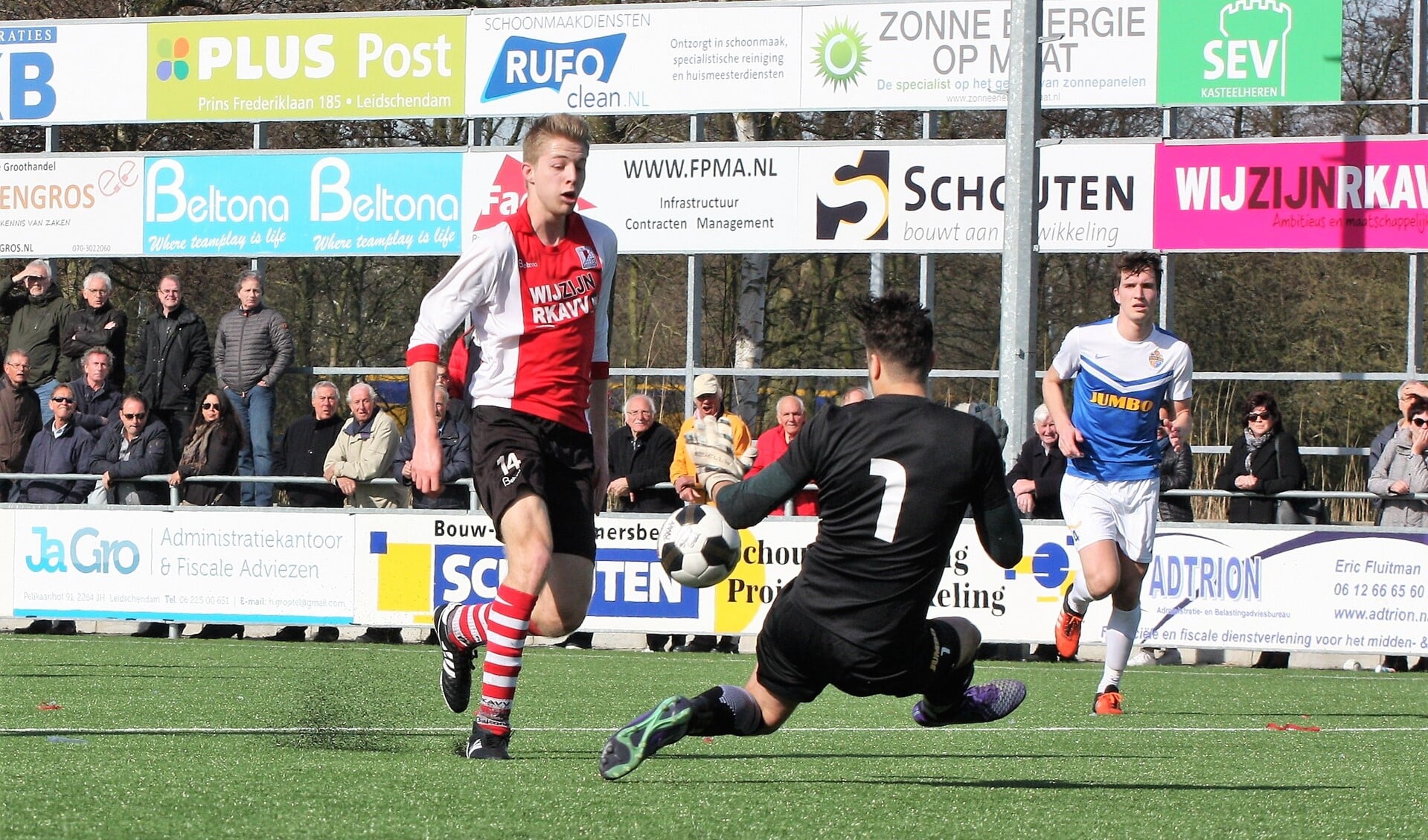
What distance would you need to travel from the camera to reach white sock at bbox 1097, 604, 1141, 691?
9.72 metres

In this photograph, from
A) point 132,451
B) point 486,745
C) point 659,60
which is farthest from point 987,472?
point 659,60

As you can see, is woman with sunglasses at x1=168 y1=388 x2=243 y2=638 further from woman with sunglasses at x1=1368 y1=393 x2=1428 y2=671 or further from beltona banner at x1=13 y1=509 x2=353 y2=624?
woman with sunglasses at x1=1368 y1=393 x2=1428 y2=671

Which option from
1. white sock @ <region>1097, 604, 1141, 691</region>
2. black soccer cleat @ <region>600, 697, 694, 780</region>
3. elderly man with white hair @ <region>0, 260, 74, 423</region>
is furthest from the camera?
elderly man with white hair @ <region>0, 260, 74, 423</region>

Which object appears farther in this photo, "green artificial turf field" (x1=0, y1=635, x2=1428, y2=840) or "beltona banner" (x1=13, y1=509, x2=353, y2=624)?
"beltona banner" (x1=13, y1=509, x2=353, y2=624)

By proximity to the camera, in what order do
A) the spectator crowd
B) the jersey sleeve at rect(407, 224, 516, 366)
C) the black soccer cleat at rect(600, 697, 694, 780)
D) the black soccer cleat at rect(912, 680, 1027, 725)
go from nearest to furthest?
1. the black soccer cleat at rect(600, 697, 694, 780)
2. the black soccer cleat at rect(912, 680, 1027, 725)
3. the jersey sleeve at rect(407, 224, 516, 366)
4. the spectator crowd

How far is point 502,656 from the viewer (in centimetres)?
646

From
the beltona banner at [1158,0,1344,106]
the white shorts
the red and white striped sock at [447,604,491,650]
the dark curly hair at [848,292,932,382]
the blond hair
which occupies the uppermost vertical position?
the beltona banner at [1158,0,1344,106]

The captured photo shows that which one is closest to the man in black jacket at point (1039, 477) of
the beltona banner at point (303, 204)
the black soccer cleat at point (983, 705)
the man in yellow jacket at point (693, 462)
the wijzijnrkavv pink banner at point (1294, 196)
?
the man in yellow jacket at point (693, 462)

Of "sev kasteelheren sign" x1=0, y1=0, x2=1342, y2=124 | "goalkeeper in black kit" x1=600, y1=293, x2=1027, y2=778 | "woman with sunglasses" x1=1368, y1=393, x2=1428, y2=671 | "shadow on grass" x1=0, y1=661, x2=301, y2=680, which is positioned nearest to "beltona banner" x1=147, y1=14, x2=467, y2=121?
"sev kasteelheren sign" x1=0, y1=0, x2=1342, y2=124

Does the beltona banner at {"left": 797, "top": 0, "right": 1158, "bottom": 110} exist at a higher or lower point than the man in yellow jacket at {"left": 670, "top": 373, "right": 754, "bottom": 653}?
higher

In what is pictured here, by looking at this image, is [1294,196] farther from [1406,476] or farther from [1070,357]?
[1070,357]

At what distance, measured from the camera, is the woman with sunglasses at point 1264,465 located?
14.9m

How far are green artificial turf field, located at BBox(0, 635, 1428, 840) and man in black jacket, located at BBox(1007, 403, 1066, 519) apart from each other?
128 inches

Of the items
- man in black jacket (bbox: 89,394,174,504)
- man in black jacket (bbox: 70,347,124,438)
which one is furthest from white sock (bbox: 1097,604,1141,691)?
man in black jacket (bbox: 70,347,124,438)
